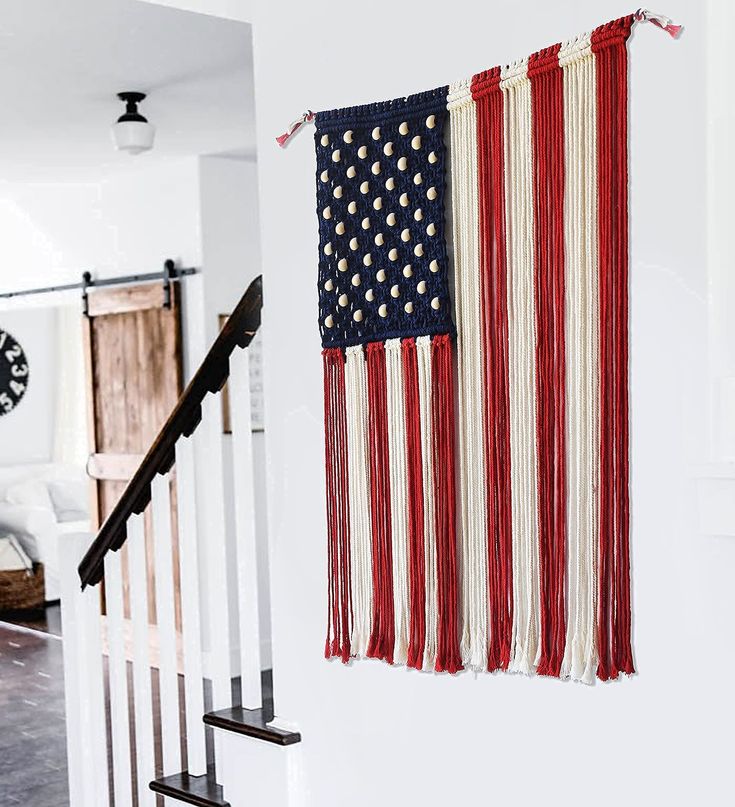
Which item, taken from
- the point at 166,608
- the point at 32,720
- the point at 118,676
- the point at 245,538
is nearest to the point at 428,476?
the point at 245,538

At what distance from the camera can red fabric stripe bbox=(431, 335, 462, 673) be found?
2.08 metres

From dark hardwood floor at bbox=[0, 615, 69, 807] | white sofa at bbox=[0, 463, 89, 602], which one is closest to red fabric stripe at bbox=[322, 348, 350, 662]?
dark hardwood floor at bbox=[0, 615, 69, 807]

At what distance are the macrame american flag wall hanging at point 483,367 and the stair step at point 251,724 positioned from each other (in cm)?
28

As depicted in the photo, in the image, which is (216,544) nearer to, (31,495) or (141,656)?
(141,656)

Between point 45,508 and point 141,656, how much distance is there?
204 inches

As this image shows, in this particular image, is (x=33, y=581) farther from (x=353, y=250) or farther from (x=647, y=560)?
(x=647, y=560)

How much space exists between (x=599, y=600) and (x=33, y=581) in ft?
20.0

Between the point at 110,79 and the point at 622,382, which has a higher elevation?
the point at 110,79

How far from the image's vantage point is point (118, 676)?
2941 mm

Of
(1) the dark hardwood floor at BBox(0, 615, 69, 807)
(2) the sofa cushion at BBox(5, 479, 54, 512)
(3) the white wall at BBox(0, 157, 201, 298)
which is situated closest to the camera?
(1) the dark hardwood floor at BBox(0, 615, 69, 807)

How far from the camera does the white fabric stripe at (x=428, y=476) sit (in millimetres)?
2105

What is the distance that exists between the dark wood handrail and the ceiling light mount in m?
1.66

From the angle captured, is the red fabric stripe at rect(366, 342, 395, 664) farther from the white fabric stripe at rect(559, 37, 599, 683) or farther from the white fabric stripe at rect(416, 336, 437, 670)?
the white fabric stripe at rect(559, 37, 599, 683)

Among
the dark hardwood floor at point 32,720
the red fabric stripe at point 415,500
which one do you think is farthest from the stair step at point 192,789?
the dark hardwood floor at point 32,720
